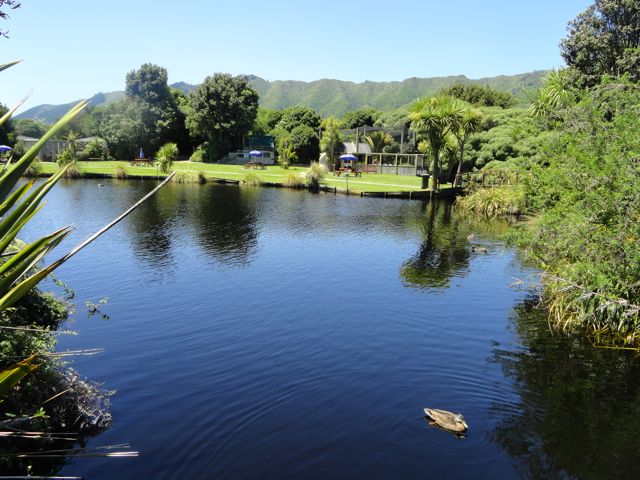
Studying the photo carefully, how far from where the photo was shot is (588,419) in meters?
10.4

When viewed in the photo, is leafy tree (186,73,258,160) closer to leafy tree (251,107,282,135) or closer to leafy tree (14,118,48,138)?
leafy tree (251,107,282,135)

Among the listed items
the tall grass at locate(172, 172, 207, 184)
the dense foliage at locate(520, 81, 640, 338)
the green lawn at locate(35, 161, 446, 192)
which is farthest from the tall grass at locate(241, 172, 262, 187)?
the dense foliage at locate(520, 81, 640, 338)

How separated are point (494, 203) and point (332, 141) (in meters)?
36.0

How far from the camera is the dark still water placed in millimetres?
8891

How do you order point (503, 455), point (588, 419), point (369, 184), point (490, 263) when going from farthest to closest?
1. point (369, 184)
2. point (490, 263)
3. point (588, 419)
4. point (503, 455)

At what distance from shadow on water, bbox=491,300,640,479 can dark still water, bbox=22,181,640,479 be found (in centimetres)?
4

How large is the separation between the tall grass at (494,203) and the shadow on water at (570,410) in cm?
2512

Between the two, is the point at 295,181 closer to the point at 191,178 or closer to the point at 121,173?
the point at 191,178

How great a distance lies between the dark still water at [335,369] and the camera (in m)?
8.89

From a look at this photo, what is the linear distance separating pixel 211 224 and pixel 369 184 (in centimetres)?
2514

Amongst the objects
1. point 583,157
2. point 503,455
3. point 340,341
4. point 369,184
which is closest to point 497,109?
point 369,184

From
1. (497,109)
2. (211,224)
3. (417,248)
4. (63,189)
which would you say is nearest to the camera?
(417,248)

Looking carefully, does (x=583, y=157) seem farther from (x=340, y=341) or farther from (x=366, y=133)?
(x=366, y=133)

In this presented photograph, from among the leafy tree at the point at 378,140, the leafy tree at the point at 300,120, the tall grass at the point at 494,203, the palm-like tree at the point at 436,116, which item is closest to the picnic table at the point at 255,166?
the leafy tree at the point at 378,140
